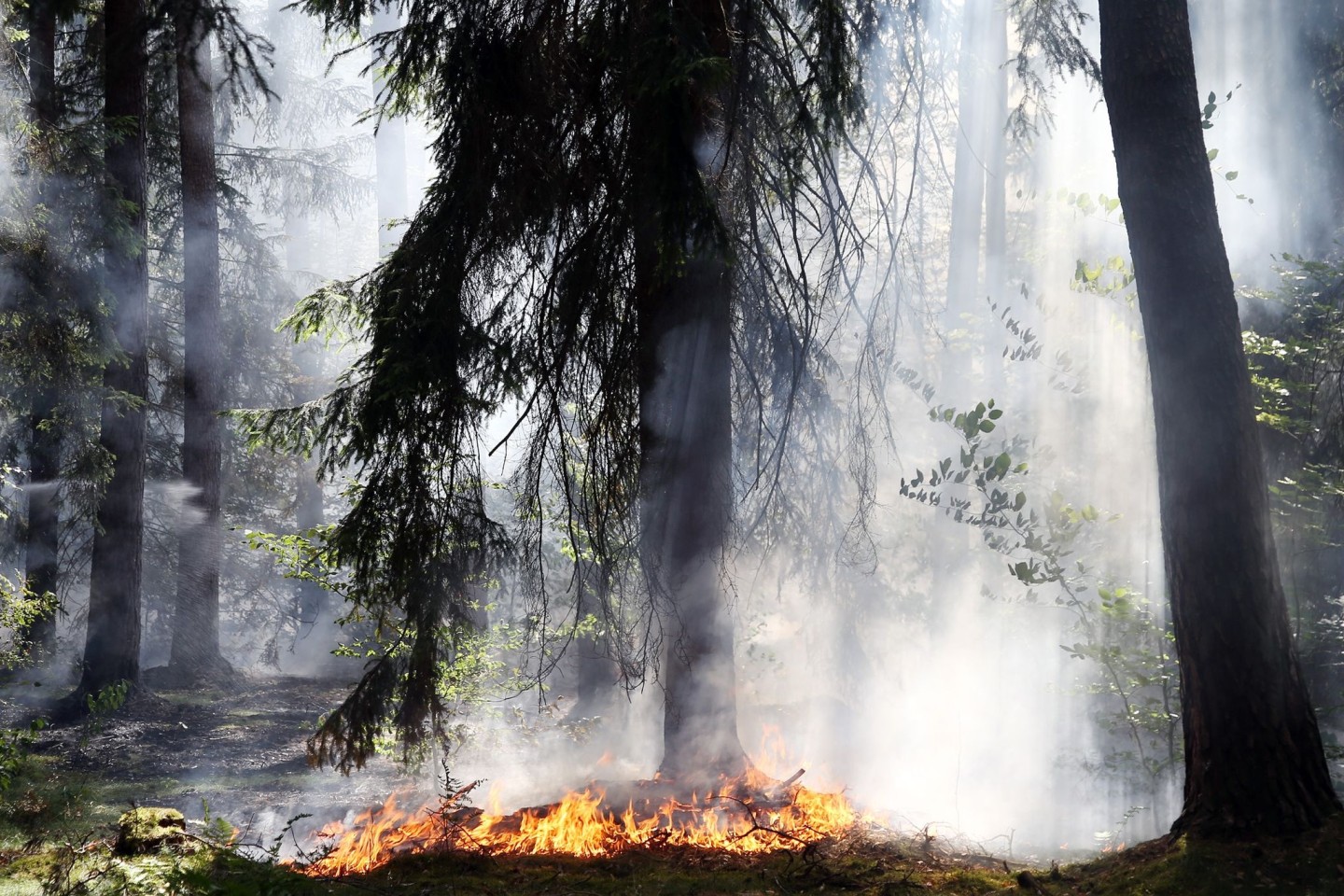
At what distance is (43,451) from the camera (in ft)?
45.6

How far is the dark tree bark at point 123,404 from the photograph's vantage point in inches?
462

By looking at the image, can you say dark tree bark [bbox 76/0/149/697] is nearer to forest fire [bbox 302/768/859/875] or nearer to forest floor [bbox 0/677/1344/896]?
forest floor [bbox 0/677/1344/896]

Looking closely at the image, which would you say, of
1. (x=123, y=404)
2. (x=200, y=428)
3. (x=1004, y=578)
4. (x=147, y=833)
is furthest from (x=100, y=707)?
(x=1004, y=578)

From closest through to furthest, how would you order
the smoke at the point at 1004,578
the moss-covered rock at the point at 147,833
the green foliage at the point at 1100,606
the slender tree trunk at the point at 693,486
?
the moss-covered rock at the point at 147,833
the slender tree trunk at the point at 693,486
the green foliage at the point at 1100,606
the smoke at the point at 1004,578

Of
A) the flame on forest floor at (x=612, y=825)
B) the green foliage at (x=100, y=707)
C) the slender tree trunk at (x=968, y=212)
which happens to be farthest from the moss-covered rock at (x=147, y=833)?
the slender tree trunk at (x=968, y=212)

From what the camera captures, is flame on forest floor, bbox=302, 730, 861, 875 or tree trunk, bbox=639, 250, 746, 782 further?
tree trunk, bbox=639, 250, 746, 782

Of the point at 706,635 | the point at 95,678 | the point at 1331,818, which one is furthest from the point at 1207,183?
the point at 95,678

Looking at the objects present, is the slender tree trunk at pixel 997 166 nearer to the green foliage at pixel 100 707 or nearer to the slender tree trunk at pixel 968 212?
the slender tree trunk at pixel 968 212

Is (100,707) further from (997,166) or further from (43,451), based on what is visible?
(997,166)

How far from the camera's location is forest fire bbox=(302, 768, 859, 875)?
543 centimetres

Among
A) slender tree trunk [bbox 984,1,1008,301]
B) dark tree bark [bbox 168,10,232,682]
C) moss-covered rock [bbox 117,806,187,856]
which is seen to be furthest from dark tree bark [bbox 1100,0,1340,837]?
dark tree bark [bbox 168,10,232,682]

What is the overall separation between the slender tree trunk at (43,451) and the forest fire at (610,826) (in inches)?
315

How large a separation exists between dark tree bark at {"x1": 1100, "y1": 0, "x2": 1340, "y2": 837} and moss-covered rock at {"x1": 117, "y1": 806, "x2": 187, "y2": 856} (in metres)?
4.99

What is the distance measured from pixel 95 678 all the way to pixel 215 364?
4.78 metres
